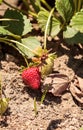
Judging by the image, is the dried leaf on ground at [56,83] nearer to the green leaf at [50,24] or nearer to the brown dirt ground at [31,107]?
the brown dirt ground at [31,107]

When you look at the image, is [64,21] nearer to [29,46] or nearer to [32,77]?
[29,46]

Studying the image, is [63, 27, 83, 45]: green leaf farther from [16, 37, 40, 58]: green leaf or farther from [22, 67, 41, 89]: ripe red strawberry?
[22, 67, 41, 89]: ripe red strawberry

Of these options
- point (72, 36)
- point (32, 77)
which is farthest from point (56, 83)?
point (72, 36)

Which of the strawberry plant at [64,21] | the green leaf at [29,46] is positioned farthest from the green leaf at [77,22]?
the green leaf at [29,46]

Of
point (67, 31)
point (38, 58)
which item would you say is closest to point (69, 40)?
point (67, 31)

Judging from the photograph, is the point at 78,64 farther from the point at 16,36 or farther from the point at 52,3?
the point at 52,3

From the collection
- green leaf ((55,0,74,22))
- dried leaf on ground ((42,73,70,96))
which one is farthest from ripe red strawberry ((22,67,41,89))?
green leaf ((55,0,74,22))
